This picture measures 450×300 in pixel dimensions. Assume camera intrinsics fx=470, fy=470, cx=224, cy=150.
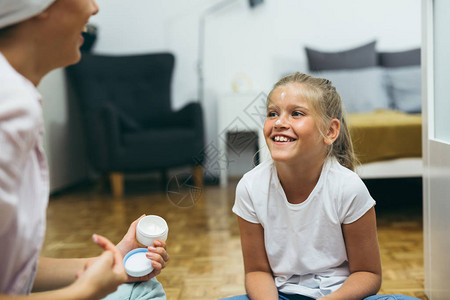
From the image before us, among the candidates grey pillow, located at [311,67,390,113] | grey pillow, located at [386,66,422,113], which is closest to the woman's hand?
grey pillow, located at [311,67,390,113]

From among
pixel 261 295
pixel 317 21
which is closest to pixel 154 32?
pixel 317 21

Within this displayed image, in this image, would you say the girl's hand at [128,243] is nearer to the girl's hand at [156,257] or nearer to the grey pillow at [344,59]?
the girl's hand at [156,257]

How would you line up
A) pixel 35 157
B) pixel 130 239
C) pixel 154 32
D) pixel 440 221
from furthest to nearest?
pixel 154 32, pixel 440 221, pixel 130 239, pixel 35 157

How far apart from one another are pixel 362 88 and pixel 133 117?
161 centimetres

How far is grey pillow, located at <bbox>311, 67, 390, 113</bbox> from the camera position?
2699 millimetres

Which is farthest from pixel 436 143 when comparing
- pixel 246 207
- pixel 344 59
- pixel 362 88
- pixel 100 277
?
pixel 344 59

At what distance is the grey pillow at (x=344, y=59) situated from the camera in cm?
306

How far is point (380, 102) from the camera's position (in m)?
2.76

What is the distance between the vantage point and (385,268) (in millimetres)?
1428

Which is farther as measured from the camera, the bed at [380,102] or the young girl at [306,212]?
the bed at [380,102]

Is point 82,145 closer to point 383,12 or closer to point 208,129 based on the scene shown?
point 208,129

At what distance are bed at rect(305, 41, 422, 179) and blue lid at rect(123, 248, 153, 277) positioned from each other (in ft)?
4.09

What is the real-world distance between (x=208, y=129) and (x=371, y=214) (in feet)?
9.72

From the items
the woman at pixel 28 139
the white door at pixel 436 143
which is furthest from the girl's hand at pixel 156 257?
the white door at pixel 436 143
